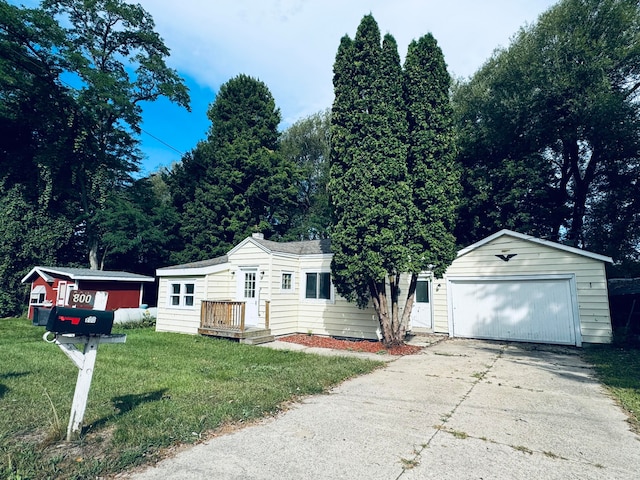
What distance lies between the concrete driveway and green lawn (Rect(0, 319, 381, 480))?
0.44 meters

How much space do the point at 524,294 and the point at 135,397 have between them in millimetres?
10838

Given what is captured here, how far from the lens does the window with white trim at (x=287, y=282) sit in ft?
39.5

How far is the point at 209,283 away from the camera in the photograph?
12430mm

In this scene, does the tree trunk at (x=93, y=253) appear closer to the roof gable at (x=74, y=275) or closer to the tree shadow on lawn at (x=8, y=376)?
the roof gable at (x=74, y=275)

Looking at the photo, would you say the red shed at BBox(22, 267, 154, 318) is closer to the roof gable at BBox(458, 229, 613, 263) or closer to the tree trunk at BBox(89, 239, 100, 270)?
the tree trunk at BBox(89, 239, 100, 270)

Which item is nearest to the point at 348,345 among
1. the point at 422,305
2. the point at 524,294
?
the point at 422,305

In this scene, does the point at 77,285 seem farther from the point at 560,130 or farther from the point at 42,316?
the point at 560,130

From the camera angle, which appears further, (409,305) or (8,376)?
(409,305)

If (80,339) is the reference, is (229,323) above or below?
below

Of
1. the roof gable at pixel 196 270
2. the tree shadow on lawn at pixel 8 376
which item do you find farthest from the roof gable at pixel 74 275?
the tree shadow on lawn at pixel 8 376

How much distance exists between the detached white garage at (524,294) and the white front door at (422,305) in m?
0.31

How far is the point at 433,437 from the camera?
11.8ft

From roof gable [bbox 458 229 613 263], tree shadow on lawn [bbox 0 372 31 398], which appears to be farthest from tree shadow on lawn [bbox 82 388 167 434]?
roof gable [bbox 458 229 613 263]

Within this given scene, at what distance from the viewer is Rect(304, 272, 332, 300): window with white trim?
12.3 meters
